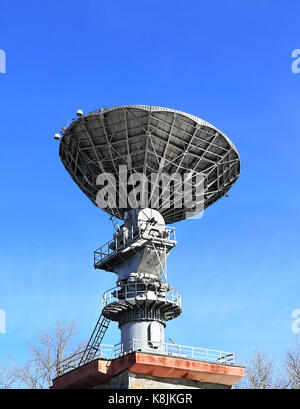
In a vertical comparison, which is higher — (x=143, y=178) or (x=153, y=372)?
Answer: (x=143, y=178)

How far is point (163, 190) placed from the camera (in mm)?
41438

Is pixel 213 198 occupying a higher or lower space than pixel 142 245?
higher

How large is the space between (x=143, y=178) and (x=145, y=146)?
2.52 m

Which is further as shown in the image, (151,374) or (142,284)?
(142,284)

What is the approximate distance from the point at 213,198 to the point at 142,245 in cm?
929

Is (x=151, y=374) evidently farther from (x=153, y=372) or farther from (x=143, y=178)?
(x=143, y=178)

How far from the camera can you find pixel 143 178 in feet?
134

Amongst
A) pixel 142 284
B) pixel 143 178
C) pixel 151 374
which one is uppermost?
pixel 143 178

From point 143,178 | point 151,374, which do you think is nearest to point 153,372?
point 151,374

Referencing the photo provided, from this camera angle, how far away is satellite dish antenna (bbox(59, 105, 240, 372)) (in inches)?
1513

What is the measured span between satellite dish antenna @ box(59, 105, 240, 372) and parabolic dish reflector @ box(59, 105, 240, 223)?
0.23 ft

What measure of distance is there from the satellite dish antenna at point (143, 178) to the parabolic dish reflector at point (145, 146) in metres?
0.07
